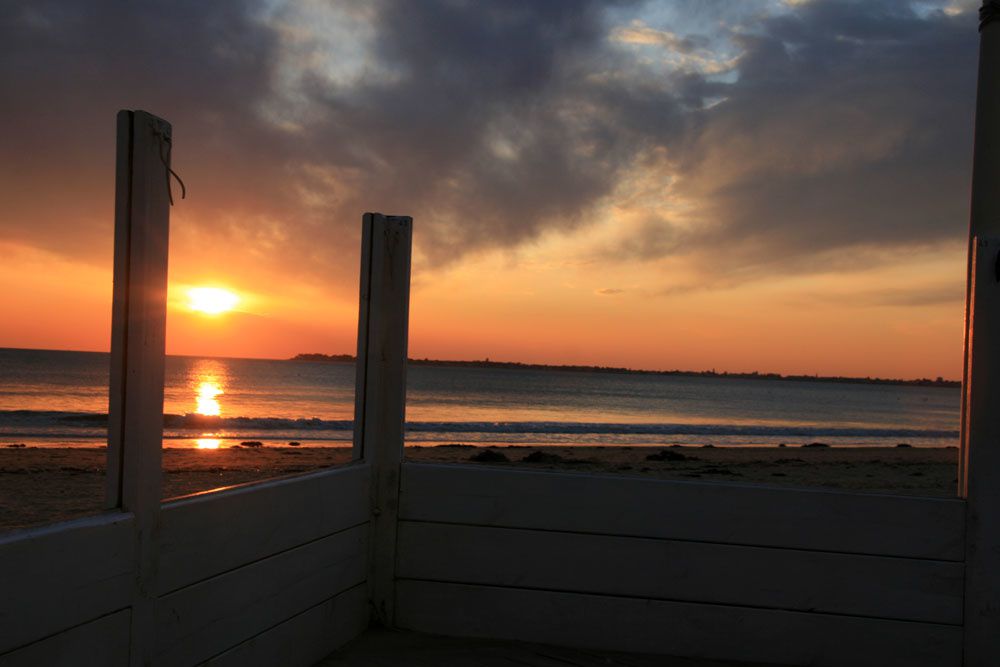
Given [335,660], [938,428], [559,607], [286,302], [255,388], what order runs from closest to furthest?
[335,660], [559,607], [286,302], [938,428], [255,388]

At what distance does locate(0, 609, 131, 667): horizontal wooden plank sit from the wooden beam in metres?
2.78

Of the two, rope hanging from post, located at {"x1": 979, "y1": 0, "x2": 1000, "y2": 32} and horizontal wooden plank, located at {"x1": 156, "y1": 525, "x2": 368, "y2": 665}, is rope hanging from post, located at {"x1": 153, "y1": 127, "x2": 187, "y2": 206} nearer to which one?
horizontal wooden plank, located at {"x1": 156, "y1": 525, "x2": 368, "y2": 665}

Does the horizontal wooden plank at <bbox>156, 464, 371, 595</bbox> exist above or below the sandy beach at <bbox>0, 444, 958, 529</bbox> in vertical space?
above

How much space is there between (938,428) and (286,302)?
1411 inches

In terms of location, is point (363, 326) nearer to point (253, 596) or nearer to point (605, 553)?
point (253, 596)

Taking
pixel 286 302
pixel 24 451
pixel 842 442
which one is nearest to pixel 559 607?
pixel 286 302

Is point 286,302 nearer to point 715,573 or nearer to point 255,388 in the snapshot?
point 715,573

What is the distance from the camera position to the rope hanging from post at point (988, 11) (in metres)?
2.86

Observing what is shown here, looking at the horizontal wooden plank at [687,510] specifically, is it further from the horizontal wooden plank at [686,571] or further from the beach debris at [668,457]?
the beach debris at [668,457]

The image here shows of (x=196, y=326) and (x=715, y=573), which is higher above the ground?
(x=196, y=326)

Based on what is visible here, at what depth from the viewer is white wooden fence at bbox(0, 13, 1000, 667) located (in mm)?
2615

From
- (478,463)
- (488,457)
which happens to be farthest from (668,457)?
(478,463)

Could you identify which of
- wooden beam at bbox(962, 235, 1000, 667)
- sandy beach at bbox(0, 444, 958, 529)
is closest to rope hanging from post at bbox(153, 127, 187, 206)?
wooden beam at bbox(962, 235, 1000, 667)

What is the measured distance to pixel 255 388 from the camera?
4525cm
